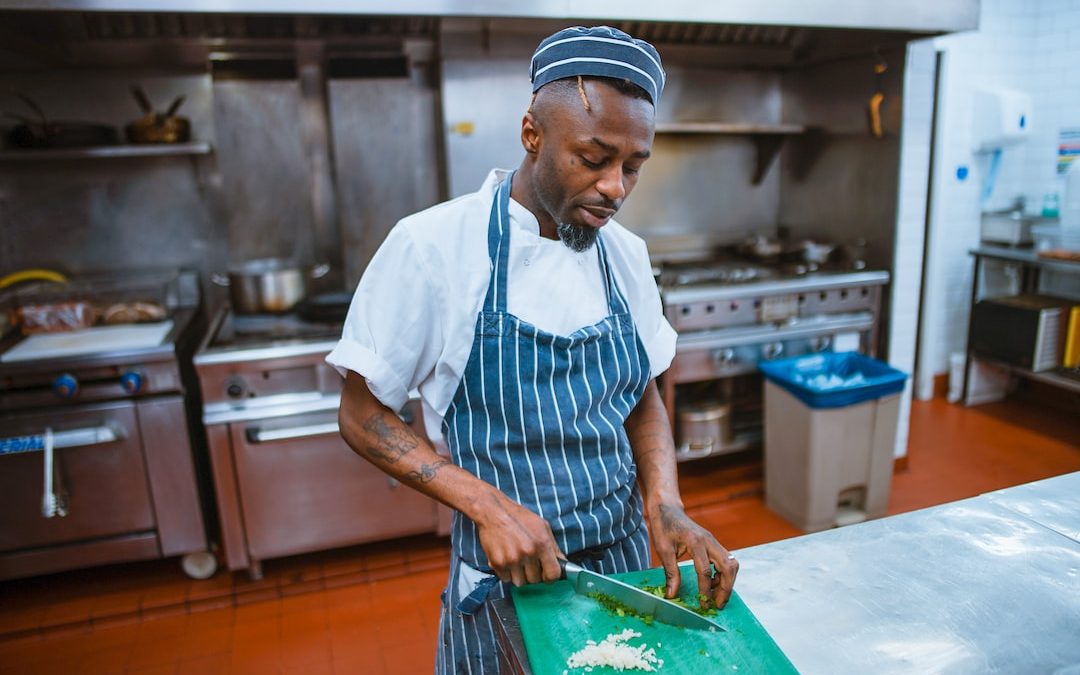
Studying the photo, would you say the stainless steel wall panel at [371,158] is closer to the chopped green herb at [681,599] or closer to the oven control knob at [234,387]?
the oven control knob at [234,387]

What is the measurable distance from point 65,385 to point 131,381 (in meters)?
0.22

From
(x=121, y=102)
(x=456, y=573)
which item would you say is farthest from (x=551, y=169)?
(x=121, y=102)

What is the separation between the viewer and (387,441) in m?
1.32

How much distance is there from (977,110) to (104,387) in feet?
17.2

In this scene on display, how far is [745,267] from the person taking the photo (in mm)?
3887

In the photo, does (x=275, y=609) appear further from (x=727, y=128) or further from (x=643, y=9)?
(x=727, y=128)

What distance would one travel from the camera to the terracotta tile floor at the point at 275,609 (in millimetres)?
2575

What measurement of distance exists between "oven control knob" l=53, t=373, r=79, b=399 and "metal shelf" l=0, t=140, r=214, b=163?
106 cm

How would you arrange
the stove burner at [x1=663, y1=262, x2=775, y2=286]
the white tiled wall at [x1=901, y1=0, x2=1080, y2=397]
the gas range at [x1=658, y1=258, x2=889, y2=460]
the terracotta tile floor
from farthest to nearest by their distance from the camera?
the white tiled wall at [x1=901, y1=0, x2=1080, y2=397]
the stove burner at [x1=663, y1=262, x2=775, y2=286]
the gas range at [x1=658, y1=258, x2=889, y2=460]
the terracotta tile floor

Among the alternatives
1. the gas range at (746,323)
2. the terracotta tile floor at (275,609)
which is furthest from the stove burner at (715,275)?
the terracotta tile floor at (275,609)

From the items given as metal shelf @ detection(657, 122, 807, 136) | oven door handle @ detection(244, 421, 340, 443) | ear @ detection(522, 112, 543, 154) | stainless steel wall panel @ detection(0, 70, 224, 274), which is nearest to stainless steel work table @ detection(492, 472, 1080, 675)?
ear @ detection(522, 112, 543, 154)

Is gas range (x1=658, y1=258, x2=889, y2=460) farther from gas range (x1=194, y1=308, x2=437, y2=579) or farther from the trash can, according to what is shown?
gas range (x1=194, y1=308, x2=437, y2=579)

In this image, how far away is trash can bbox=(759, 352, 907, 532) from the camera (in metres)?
3.18

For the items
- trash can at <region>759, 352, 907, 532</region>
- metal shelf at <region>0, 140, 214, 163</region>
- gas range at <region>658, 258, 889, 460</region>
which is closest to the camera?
metal shelf at <region>0, 140, 214, 163</region>
